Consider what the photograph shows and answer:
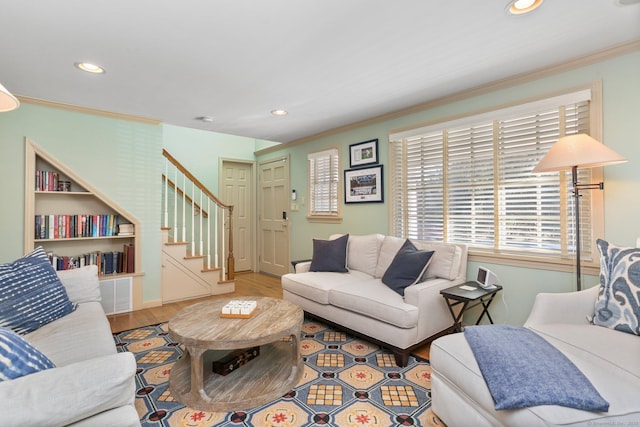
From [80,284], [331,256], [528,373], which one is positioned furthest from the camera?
[331,256]

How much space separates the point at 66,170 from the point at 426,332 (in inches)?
152

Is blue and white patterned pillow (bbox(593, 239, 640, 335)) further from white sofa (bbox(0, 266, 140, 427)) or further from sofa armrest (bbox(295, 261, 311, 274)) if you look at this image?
sofa armrest (bbox(295, 261, 311, 274))

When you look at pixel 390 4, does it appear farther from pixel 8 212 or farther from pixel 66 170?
pixel 8 212

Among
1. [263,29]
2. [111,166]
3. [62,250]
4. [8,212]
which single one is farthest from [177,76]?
[62,250]

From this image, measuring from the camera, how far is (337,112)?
11.5 ft

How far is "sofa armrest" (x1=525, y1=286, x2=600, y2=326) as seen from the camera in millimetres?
1823

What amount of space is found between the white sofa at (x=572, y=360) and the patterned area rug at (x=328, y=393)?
0.91 ft

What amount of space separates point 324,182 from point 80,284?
9.89 ft

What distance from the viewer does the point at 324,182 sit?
449 cm

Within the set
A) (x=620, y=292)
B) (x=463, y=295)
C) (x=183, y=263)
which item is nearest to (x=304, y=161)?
(x=183, y=263)

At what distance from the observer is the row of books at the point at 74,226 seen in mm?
3178

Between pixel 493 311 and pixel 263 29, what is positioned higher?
pixel 263 29

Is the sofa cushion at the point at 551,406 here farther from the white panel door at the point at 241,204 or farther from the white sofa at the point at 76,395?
the white panel door at the point at 241,204

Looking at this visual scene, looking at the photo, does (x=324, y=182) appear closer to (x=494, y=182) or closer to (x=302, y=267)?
(x=302, y=267)
